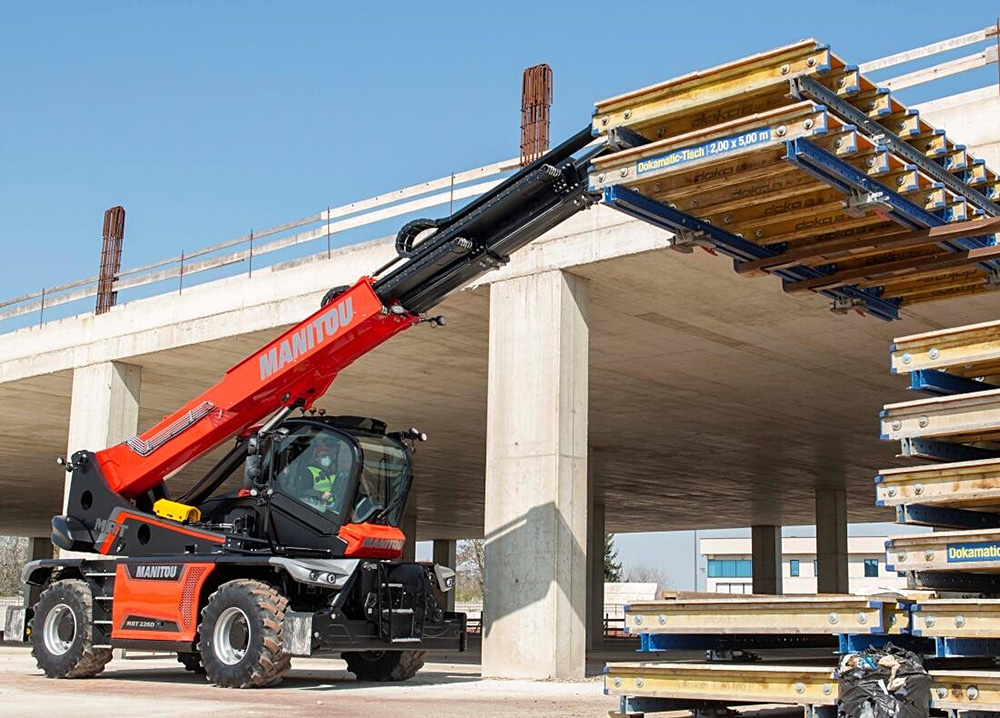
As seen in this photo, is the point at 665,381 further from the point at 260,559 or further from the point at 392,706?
the point at 392,706

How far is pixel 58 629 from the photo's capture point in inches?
634

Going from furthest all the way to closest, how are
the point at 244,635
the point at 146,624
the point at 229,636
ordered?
the point at 146,624 < the point at 229,636 < the point at 244,635

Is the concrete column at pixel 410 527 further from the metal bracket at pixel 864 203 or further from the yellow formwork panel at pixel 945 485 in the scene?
the yellow formwork panel at pixel 945 485

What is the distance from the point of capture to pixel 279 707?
11562mm

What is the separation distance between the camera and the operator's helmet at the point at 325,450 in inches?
567

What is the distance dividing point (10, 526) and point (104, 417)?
1668 inches

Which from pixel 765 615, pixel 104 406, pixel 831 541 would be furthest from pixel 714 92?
pixel 831 541

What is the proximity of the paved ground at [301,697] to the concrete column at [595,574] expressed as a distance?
21.5 m

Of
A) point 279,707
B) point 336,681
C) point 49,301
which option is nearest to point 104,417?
point 49,301

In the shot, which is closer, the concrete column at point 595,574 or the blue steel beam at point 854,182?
the blue steel beam at point 854,182

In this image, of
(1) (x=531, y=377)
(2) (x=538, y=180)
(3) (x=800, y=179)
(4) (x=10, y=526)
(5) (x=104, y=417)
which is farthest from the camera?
(4) (x=10, y=526)

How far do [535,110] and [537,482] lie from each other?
5.45 metres

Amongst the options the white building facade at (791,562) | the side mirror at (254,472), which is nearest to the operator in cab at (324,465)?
the side mirror at (254,472)

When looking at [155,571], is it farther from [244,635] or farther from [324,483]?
[324,483]
